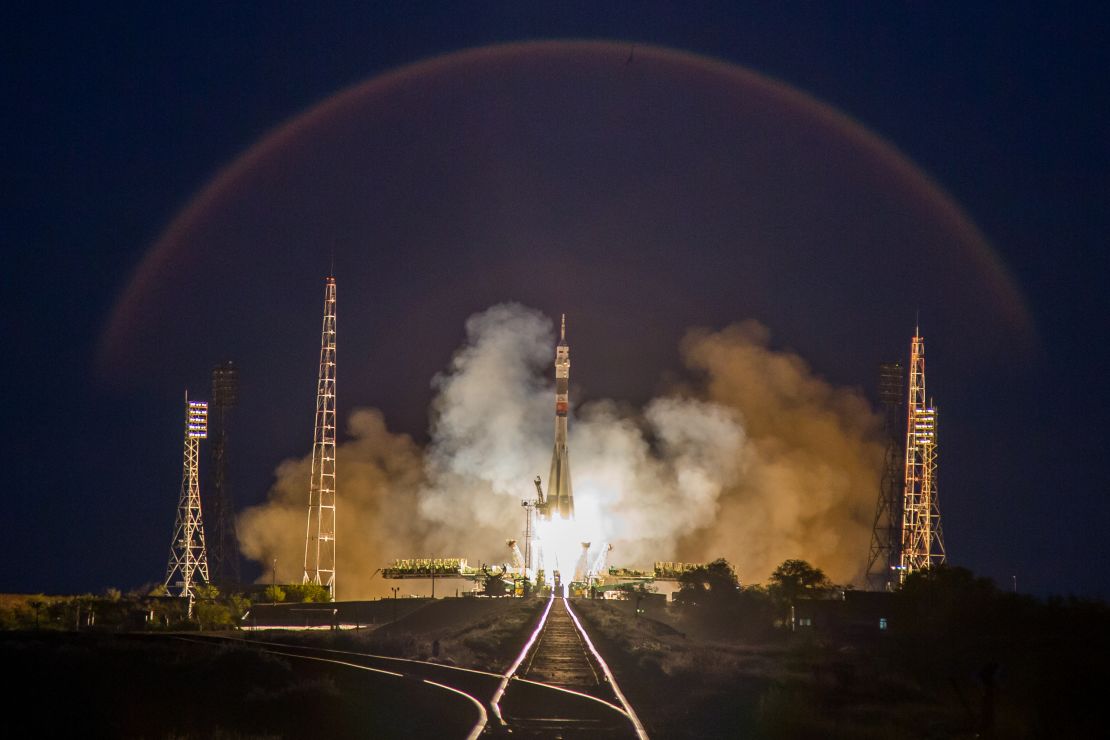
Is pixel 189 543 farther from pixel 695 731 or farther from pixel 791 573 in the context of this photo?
pixel 695 731

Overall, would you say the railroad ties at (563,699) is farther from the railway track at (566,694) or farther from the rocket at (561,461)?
the rocket at (561,461)

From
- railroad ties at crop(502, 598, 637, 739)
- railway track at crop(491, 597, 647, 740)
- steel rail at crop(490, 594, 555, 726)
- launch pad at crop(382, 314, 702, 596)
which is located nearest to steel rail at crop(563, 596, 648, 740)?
railway track at crop(491, 597, 647, 740)

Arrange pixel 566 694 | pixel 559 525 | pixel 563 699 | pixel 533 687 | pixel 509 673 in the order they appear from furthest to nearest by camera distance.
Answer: pixel 559 525 < pixel 509 673 < pixel 533 687 < pixel 566 694 < pixel 563 699

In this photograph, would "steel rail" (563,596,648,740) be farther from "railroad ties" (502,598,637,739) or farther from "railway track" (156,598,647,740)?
"railroad ties" (502,598,637,739)

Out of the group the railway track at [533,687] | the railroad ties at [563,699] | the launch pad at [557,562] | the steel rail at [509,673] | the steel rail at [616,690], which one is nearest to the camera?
the railroad ties at [563,699]

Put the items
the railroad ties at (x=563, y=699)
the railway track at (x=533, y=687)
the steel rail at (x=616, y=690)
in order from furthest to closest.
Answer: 1. the railway track at (x=533, y=687)
2. the steel rail at (x=616, y=690)
3. the railroad ties at (x=563, y=699)

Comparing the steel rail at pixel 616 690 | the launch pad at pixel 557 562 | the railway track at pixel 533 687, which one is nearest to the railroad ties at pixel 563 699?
the railway track at pixel 533 687

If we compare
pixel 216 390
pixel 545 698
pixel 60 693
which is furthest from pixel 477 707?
pixel 216 390

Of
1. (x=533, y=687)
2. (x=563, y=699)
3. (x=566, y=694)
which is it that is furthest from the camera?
(x=533, y=687)

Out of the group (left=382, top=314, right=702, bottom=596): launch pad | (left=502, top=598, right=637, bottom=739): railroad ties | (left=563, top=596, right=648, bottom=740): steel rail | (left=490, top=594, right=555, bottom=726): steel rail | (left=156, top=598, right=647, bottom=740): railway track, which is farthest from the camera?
(left=382, top=314, right=702, bottom=596): launch pad

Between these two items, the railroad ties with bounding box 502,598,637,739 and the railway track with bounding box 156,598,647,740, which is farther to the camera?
the railway track with bounding box 156,598,647,740

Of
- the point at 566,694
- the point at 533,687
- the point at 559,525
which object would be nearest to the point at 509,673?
the point at 533,687

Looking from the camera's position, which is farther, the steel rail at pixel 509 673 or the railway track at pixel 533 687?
the steel rail at pixel 509 673

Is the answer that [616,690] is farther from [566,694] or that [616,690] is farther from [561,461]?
[561,461]
